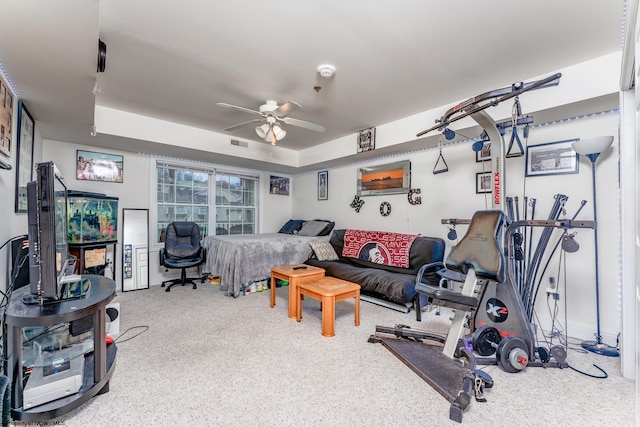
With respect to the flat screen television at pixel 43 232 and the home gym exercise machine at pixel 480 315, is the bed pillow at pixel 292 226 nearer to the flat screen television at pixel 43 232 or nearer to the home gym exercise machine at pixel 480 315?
the home gym exercise machine at pixel 480 315

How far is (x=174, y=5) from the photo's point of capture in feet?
5.72

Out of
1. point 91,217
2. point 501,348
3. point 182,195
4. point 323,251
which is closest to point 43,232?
point 91,217

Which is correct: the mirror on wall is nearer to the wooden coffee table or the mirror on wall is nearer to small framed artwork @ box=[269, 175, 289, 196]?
small framed artwork @ box=[269, 175, 289, 196]

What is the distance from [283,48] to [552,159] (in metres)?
2.77

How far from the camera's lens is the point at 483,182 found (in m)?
3.32

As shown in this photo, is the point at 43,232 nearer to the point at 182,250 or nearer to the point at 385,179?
the point at 182,250

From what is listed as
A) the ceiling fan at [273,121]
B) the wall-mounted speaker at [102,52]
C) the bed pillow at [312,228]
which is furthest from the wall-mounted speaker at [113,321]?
the bed pillow at [312,228]

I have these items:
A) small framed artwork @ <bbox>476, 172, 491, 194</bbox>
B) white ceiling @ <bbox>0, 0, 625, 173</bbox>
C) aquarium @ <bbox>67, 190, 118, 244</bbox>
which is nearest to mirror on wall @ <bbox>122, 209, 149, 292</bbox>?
aquarium @ <bbox>67, 190, 118, 244</bbox>

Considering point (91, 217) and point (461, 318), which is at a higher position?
point (91, 217)

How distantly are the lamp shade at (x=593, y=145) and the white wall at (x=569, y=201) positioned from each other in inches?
13.3

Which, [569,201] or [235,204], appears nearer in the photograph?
[569,201]

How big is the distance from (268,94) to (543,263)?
3297 mm

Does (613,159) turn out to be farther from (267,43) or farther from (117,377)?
(117,377)

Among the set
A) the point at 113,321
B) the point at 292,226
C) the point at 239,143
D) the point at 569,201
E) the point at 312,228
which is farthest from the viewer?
the point at 292,226
